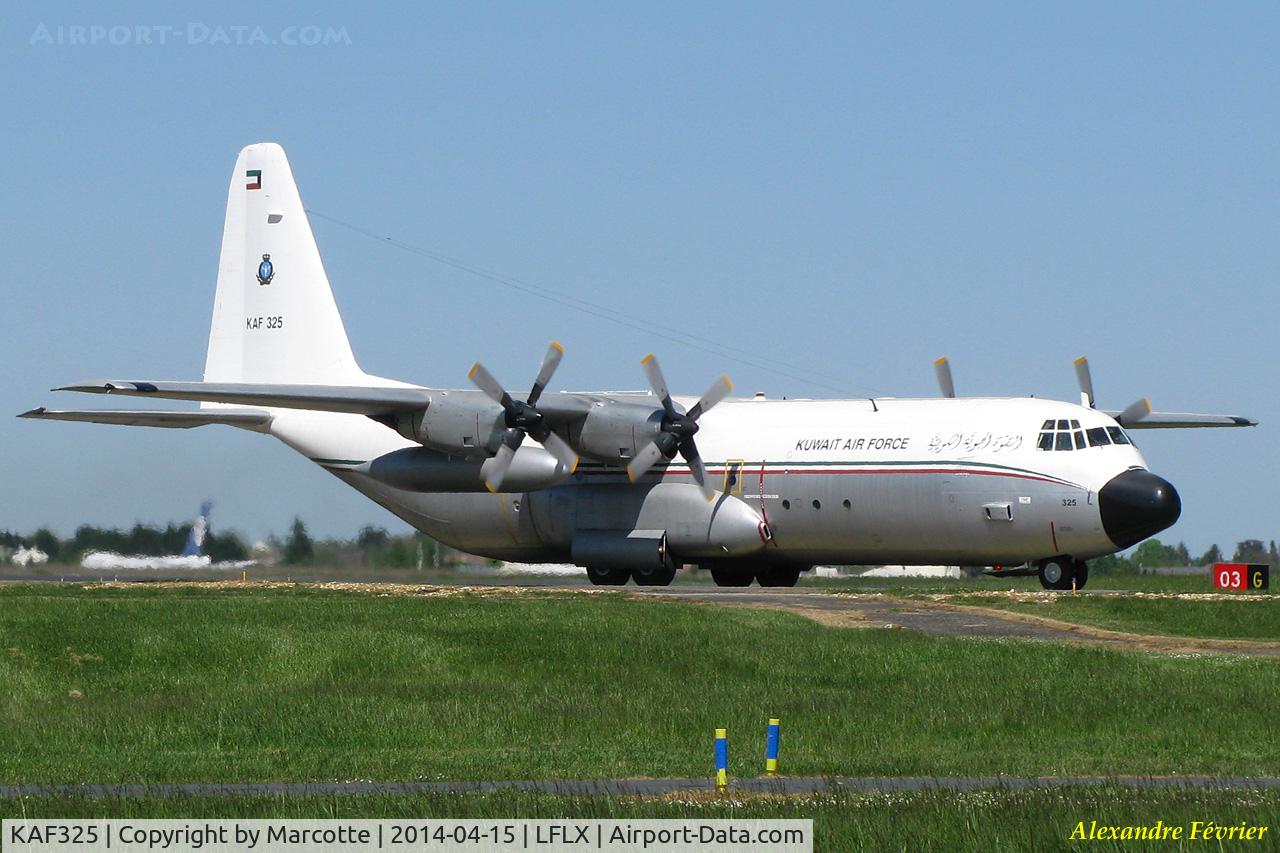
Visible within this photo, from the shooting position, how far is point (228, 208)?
175 ft

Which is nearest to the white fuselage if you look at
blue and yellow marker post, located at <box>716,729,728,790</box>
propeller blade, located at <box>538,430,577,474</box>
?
propeller blade, located at <box>538,430,577,474</box>

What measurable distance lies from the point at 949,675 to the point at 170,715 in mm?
11800

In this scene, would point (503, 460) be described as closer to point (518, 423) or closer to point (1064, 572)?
point (518, 423)

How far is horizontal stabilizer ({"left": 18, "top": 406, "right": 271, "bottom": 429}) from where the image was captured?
46.0 metres

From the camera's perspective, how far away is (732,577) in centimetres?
4878

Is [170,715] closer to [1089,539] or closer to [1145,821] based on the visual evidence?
→ [1145,821]

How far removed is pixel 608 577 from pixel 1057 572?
38.5 ft

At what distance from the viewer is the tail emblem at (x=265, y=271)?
2078 inches

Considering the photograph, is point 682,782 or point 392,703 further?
point 392,703

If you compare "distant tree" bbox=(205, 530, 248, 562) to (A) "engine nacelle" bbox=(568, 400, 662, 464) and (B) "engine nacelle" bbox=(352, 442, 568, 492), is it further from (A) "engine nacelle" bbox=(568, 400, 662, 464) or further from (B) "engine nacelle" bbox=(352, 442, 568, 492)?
(A) "engine nacelle" bbox=(568, 400, 662, 464)

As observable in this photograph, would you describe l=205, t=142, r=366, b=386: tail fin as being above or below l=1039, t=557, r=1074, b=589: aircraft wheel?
above

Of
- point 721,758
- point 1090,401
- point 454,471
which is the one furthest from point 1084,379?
point 721,758

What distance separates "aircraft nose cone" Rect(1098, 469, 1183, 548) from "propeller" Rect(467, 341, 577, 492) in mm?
12209

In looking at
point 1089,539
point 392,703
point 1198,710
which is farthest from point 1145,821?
point 1089,539
